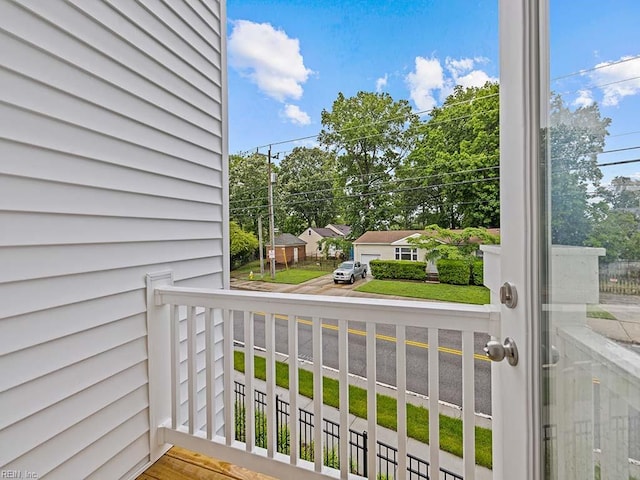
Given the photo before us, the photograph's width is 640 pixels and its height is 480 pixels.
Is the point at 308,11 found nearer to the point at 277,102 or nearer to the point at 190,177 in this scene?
the point at 277,102

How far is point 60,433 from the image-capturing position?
1176mm

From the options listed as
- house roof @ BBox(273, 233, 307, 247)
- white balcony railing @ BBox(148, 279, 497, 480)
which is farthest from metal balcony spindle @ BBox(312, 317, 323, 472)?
house roof @ BBox(273, 233, 307, 247)

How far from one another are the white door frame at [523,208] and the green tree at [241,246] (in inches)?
76.6

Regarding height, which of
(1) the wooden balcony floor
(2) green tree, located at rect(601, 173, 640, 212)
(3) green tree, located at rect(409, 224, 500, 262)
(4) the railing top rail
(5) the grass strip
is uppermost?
(2) green tree, located at rect(601, 173, 640, 212)

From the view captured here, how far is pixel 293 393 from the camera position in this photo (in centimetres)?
136

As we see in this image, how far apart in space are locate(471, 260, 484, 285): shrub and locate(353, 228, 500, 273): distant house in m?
0.20

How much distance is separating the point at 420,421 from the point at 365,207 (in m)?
1.44

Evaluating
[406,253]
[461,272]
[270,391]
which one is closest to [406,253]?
[406,253]

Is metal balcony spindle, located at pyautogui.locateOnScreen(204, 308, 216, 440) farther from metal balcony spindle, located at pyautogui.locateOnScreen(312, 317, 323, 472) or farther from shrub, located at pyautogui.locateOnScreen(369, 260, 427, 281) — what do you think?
shrub, located at pyautogui.locateOnScreen(369, 260, 427, 281)

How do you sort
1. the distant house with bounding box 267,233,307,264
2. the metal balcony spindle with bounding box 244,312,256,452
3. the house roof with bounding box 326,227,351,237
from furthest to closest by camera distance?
1. the distant house with bounding box 267,233,307,264
2. the house roof with bounding box 326,227,351,237
3. the metal balcony spindle with bounding box 244,312,256,452

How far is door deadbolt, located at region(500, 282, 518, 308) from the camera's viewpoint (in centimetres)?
82

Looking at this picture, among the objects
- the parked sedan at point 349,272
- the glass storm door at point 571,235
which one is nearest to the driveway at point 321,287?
the parked sedan at point 349,272

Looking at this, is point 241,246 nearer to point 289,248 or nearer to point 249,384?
point 289,248

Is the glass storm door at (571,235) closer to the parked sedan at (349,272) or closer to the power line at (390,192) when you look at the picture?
the power line at (390,192)
